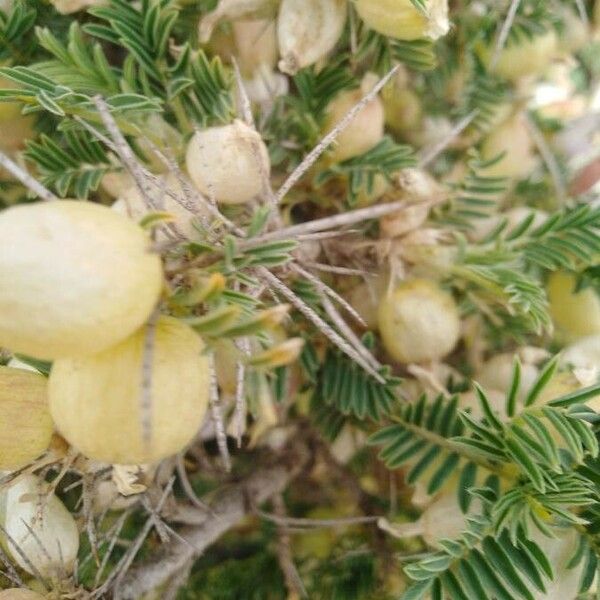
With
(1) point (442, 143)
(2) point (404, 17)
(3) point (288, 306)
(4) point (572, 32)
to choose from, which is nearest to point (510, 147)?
(4) point (572, 32)

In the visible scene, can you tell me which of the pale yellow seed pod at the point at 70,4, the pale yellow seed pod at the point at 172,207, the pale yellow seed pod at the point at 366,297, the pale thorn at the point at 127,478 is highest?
the pale yellow seed pod at the point at 70,4

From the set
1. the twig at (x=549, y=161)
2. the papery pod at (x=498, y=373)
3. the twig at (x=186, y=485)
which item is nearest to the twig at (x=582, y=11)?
the twig at (x=549, y=161)

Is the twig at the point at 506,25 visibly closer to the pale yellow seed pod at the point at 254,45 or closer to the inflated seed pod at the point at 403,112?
the inflated seed pod at the point at 403,112

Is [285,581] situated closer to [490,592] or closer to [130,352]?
[490,592]

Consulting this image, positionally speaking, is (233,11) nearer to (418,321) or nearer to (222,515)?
(418,321)

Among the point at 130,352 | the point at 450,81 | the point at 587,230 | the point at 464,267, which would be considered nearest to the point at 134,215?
the point at 130,352

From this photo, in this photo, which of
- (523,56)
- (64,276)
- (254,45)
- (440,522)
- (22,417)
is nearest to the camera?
(64,276)

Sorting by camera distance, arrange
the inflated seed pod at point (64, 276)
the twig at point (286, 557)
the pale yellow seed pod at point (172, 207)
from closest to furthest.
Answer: the inflated seed pod at point (64, 276), the pale yellow seed pod at point (172, 207), the twig at point (286, 557)
